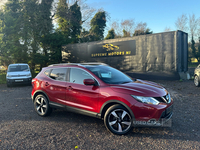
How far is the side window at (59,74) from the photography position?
4.73 meters

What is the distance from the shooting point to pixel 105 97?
372cm

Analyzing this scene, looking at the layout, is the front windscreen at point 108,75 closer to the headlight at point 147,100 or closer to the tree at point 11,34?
the headlight at point 147,100

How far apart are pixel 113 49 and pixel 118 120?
10964 millimetres

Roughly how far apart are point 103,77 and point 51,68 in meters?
1.98

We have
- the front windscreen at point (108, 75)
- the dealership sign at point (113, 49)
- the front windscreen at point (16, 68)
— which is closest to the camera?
the front windscreen at point (108, 75)

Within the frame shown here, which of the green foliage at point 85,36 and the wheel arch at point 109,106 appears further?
the green foliage at point 85,36

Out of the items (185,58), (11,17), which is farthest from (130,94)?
(11,17)

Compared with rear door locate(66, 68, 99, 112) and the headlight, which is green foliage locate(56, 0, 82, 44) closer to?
rear door locate(66, 68, 99, 112)

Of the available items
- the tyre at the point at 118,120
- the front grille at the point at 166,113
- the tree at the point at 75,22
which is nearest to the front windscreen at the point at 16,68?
the tyre at the point at 118,120

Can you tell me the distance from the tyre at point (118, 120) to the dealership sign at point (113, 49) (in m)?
9.99

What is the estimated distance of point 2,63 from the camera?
21.4 meters

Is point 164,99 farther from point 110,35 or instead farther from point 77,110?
point 110,35

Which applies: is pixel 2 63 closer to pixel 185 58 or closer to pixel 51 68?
pixel 51 68

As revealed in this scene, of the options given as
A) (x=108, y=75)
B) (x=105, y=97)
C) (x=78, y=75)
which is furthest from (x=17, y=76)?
(x=105, y=97)
